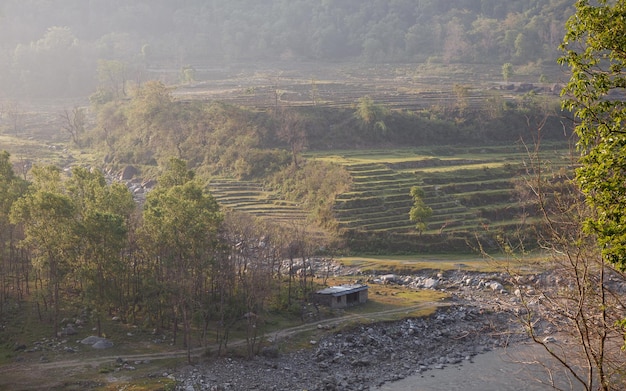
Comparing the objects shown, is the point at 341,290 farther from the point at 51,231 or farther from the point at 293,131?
the point at 293,131

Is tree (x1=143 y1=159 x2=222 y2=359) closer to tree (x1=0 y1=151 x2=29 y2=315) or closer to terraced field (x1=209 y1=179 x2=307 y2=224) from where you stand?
tree (x1=0 y1=151 x2=29 y2=315)

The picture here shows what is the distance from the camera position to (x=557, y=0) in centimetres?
14925

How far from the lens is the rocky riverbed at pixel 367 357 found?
101 ft

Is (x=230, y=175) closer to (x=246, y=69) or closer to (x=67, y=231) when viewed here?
(x=67, y=231)

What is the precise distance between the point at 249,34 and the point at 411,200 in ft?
363

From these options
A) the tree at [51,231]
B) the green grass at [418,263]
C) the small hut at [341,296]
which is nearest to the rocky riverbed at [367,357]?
the small hut at [341,296]

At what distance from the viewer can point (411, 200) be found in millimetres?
60031

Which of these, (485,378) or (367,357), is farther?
(367,357)

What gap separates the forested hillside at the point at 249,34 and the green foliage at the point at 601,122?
119 m

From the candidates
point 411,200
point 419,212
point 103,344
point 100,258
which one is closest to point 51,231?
point 100,258

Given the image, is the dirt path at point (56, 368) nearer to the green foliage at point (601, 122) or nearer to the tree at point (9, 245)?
the tree at point (9, 245)

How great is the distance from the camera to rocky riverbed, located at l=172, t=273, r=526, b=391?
30.9 metres

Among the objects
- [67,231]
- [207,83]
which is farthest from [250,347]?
[207,83]

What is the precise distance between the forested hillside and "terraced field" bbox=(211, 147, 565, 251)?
68022 mm
